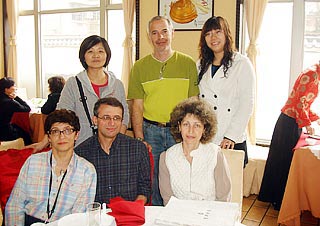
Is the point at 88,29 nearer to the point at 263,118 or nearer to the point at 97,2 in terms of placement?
the point at 97,2

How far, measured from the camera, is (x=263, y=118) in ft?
15.0

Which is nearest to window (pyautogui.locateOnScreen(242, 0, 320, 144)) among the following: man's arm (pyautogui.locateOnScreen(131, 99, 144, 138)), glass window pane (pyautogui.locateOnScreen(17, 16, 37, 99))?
man's arm (pyautogui.locateOnScreen(131, 99, 144, 138))

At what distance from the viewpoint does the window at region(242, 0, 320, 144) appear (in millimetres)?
4262

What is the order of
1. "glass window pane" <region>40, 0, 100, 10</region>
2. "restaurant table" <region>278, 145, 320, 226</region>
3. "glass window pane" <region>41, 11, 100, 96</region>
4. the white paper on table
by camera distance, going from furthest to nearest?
"glass window pane" <region>41, 11, 100, 96</region> → "glass window pane" <region>40, 0, 100, 10</region> → "restaurant table" <region>278, 145, 320, 226</region> → the white paper on table

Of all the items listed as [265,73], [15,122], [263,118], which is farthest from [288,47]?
[15,122]

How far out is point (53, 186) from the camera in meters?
1.86

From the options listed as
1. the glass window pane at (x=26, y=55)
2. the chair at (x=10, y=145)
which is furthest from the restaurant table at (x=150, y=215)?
the glass window pane at (x=26, y=55)

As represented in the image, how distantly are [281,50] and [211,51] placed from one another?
→ 2163 mm

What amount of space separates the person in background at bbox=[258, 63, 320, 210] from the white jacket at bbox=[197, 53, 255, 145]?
875 mm

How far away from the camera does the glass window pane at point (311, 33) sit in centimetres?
423

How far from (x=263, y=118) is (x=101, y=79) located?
8.71 feet

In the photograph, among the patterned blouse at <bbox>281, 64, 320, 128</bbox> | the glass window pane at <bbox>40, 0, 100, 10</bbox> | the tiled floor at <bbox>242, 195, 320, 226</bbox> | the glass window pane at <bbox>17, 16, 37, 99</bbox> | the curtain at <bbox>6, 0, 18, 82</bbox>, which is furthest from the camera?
the glass window pane at <bbox>17, 16, 37, 99</bbox>

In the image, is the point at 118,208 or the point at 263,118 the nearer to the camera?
the point at 118,208

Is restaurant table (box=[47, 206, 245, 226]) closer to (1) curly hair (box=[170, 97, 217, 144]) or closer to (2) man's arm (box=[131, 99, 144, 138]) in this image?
(1) curly hair (box=[170, 97, 217, 144])
